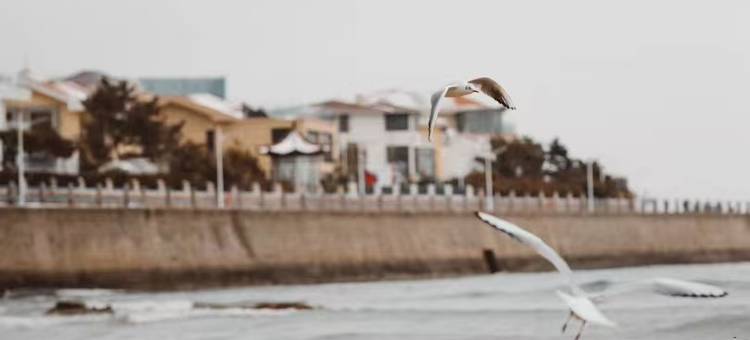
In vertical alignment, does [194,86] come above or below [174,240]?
above

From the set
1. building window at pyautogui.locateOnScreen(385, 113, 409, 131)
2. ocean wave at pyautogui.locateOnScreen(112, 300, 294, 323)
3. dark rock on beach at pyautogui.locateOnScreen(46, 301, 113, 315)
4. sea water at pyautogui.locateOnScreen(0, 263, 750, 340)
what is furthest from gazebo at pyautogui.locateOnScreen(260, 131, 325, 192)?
dark rock on beach at pyautogui.locateOnScreen(46, 301, 113, 315)

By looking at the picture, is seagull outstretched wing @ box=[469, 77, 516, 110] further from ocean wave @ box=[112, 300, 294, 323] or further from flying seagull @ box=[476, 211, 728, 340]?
ocean wave @ box=[112, 300, 294, 323]

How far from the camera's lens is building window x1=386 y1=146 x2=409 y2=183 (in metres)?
110

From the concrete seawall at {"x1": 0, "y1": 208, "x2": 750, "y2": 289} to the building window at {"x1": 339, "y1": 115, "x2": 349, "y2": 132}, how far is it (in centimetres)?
3920

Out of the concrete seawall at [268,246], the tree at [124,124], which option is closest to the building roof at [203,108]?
the tree at [124,124]

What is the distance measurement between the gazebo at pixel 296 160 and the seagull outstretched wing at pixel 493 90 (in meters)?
63.4

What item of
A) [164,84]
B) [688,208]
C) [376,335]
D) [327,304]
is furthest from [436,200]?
[164,84]

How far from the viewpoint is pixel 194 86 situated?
132250 mm

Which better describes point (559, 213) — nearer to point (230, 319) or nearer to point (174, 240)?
point (174, 240)

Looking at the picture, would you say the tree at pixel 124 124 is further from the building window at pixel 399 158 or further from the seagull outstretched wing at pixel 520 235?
the seagull outstretched wing at pixel 520 235

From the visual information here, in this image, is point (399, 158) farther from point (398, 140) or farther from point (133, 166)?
point (133, 166)

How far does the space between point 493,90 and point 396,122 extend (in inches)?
3641

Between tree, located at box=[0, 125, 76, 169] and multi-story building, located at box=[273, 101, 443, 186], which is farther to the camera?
multi-story building, located at box=[273, 101, 443, 186]

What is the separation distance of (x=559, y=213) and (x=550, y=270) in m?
5.94
